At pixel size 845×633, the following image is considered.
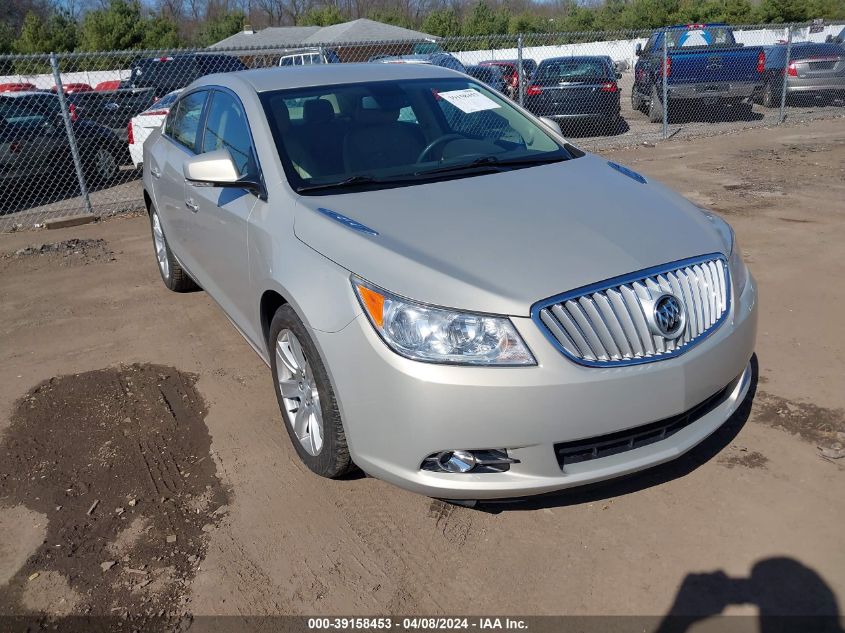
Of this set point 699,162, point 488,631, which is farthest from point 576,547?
point 699,162

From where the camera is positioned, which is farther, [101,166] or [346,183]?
[101,166]

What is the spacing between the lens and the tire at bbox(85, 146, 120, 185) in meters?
11.8

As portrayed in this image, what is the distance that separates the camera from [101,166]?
38.9 ft

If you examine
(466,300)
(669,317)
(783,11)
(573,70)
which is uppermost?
(466,300)

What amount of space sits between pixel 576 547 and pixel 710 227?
1468 millimetres

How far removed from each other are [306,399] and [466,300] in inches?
39.2

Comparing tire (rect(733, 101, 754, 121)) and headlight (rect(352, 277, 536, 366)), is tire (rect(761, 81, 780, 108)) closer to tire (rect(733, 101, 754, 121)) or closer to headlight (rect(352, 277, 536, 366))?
tire (rect(733, 101, 754, 121))

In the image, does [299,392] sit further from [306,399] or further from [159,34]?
[159,34]

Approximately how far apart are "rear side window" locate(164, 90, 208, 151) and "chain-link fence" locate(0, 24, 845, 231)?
313 centimetres

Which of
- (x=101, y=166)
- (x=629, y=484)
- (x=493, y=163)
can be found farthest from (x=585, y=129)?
(x=629, y=484)

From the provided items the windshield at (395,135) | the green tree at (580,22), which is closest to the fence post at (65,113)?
the windshield at (395,135)

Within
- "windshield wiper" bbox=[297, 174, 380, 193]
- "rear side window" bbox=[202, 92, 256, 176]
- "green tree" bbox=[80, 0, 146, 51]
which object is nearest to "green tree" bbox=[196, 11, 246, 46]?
"green tree" bbox=[80, 0, 146, 51]

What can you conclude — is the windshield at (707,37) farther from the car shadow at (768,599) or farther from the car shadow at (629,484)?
the car shadow at (768,599)

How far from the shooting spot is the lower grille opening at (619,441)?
8.70 ft
